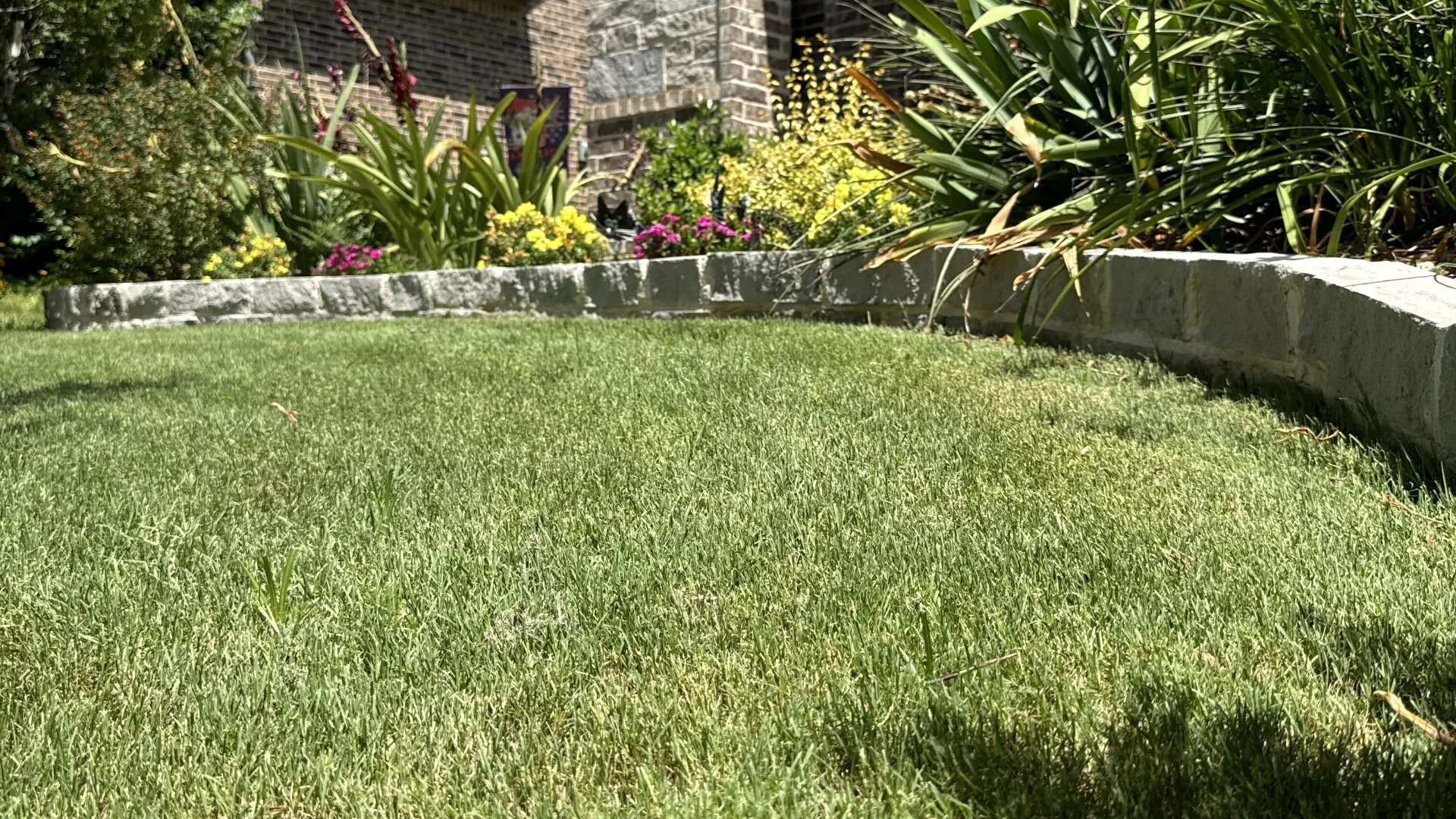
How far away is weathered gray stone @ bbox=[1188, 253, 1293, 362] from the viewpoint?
11.0 ft

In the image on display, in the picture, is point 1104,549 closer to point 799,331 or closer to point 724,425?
point 724,425

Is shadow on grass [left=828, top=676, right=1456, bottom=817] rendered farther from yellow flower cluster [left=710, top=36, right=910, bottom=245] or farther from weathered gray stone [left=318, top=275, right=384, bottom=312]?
weathered gray stone [left=318, top=275, right=384, bottom=312]

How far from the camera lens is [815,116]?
8.32 metres

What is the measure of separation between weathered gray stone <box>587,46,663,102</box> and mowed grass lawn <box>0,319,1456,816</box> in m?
7.05

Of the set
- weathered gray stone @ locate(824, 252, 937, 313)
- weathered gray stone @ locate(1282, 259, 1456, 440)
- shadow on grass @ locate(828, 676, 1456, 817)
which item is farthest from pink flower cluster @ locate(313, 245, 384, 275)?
shadow on grass @ locate(828, 676, 1456, 817)

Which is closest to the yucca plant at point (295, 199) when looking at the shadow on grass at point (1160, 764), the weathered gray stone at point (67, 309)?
the weathered gray stone at point (67, 309)

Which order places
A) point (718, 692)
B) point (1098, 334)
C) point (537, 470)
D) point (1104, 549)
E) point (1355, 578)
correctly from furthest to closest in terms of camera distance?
point (1098, 334)
point (537, 470)
point (1104, 549)
point (1355, 578)
point (718, 692)

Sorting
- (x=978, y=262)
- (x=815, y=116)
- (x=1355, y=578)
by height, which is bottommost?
(x=1355, y=578)

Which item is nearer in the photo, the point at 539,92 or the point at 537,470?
the point at 537,470

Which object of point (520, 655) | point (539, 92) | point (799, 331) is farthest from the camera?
point (539, 92)

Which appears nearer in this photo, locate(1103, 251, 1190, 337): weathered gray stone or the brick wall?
locate(1103, 251, 1190, 337): weathered gray stone

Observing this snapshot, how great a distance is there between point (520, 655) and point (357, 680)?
228mm

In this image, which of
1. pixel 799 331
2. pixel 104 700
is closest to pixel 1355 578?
pixel 104 700

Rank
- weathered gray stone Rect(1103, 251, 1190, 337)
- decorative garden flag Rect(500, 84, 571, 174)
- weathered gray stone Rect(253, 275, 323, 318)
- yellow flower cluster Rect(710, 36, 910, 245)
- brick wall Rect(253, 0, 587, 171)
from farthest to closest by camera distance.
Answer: brick wall Rect(253, 0, 587, 171) < decorative garden flag Rect(500, 84, 571, 174) < weathered gray stone Rect(253, 275, 323, 318) < yellow flower cluster Rect(710, 36, 910, 245) < weathered gray stone Rect(1103, 251, 1190, 337)
